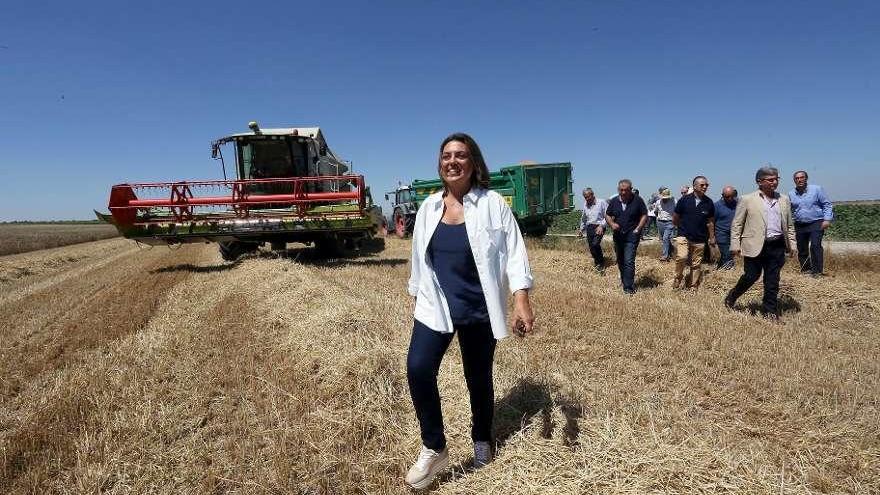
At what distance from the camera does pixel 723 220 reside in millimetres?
8125

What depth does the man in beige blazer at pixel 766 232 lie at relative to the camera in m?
5.07

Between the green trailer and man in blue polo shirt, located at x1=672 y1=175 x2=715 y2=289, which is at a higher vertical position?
the green trailer

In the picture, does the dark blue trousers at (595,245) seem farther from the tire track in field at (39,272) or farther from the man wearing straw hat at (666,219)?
the tire track in field at (39,272)

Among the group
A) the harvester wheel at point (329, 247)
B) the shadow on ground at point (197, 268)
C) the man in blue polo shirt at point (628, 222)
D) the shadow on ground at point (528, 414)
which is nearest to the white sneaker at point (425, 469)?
the shadow on ground at point (528, 414)

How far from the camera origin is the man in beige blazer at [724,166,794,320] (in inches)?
200

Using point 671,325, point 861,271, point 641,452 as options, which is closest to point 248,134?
point 671,325

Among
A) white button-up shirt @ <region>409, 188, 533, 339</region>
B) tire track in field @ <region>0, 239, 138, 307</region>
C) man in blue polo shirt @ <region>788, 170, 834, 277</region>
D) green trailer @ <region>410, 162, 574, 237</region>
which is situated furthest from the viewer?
green trailer @ <region>410, 162, 574, 237</region>

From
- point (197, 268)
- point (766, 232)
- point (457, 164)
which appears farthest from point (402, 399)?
point (197, 268)

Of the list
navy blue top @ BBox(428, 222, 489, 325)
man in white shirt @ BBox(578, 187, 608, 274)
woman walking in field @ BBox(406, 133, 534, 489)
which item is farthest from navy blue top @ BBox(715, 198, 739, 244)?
navy blue top @ BBox(428, 222, 489, 325)

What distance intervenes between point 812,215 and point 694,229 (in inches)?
67.1

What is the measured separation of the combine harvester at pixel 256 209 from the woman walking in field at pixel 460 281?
6.39 m

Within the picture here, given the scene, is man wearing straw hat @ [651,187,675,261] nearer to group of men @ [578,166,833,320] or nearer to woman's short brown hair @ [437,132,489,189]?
group of men @ [578,166,833,320]

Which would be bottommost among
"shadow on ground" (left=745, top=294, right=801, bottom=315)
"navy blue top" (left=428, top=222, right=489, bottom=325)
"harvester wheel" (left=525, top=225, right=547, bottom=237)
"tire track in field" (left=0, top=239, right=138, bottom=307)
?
"shadow on ground" (left=745, top=294, right=801, bottom=315)

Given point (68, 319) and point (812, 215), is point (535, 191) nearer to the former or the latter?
point (812, 215)
